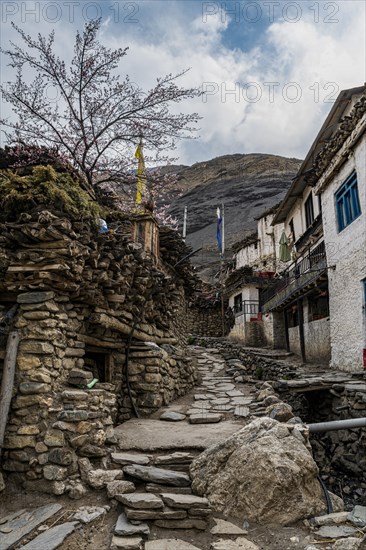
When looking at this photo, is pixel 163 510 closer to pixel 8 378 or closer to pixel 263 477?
pixel 263 477

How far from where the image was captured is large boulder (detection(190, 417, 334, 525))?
349cm

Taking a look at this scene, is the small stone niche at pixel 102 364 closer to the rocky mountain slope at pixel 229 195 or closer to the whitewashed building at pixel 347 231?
the whitewashed building at pixel 347 231

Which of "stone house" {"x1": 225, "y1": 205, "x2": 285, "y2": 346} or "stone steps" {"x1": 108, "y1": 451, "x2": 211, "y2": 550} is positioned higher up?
"stone house" {"x1": 225, "y1": 205, "x2": 285, "y2": 346}

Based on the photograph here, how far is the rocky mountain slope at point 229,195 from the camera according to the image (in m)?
46.0

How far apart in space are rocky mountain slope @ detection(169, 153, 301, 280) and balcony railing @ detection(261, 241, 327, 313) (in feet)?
67.7

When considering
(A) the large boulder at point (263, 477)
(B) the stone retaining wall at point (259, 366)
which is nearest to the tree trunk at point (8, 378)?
(A) the large boulder at point (263, 477)

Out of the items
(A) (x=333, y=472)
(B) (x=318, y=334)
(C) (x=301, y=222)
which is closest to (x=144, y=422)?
(A) (x=333, y=472)

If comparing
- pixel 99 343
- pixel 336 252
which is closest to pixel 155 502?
pixel 99 343

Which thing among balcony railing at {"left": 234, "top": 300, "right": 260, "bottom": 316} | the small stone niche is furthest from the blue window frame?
balcony railing at {"left": 234, "top": 300, "right": 260, "bottom": 316}

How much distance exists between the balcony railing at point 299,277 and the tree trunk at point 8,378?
10044 millimetres

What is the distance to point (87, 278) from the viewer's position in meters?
4.93

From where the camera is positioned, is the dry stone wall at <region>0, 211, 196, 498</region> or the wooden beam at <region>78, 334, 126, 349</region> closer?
the dry stone wall at <region>0, 211, 196, 498</region>

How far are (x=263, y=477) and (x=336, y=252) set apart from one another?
9.47 meters

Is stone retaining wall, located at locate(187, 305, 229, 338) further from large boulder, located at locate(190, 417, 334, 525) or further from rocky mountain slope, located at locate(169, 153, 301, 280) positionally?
large boulder, located at locate(190, 417, 334, 525)
